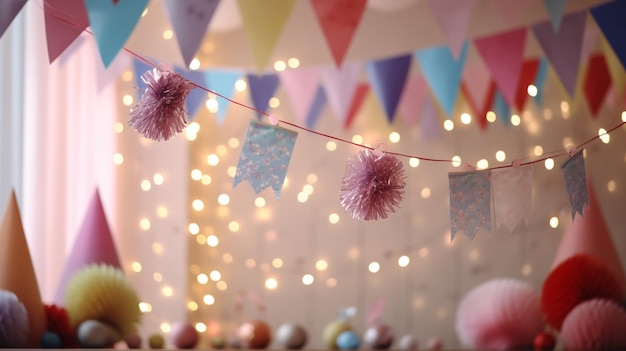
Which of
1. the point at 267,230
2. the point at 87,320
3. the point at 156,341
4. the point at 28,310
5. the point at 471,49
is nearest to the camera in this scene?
the point at 28,310

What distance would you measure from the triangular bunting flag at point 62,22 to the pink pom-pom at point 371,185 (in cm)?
61

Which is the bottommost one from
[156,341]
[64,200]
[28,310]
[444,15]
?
[156,341]

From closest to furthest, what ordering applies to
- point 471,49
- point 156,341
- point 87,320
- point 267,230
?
point 87,320 < point 156,341 < point 471,49 < point 267,230

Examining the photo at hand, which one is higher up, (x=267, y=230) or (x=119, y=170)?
(x=119, y=170)

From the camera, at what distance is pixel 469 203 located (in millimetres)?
1531

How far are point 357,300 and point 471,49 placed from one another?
2.95 ft

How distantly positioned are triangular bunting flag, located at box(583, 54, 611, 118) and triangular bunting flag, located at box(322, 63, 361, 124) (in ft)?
2.43

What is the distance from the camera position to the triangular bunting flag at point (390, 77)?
234 centimetres

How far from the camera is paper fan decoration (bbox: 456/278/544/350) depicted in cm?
211

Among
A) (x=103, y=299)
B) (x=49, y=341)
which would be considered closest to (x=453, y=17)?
(x=103, y=299)

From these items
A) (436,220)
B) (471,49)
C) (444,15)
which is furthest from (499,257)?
(444,15)

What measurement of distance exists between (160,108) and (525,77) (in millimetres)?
1504

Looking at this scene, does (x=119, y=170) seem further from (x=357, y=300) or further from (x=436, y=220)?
(x=436, y=220)

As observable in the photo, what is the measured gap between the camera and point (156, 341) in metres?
2.13
